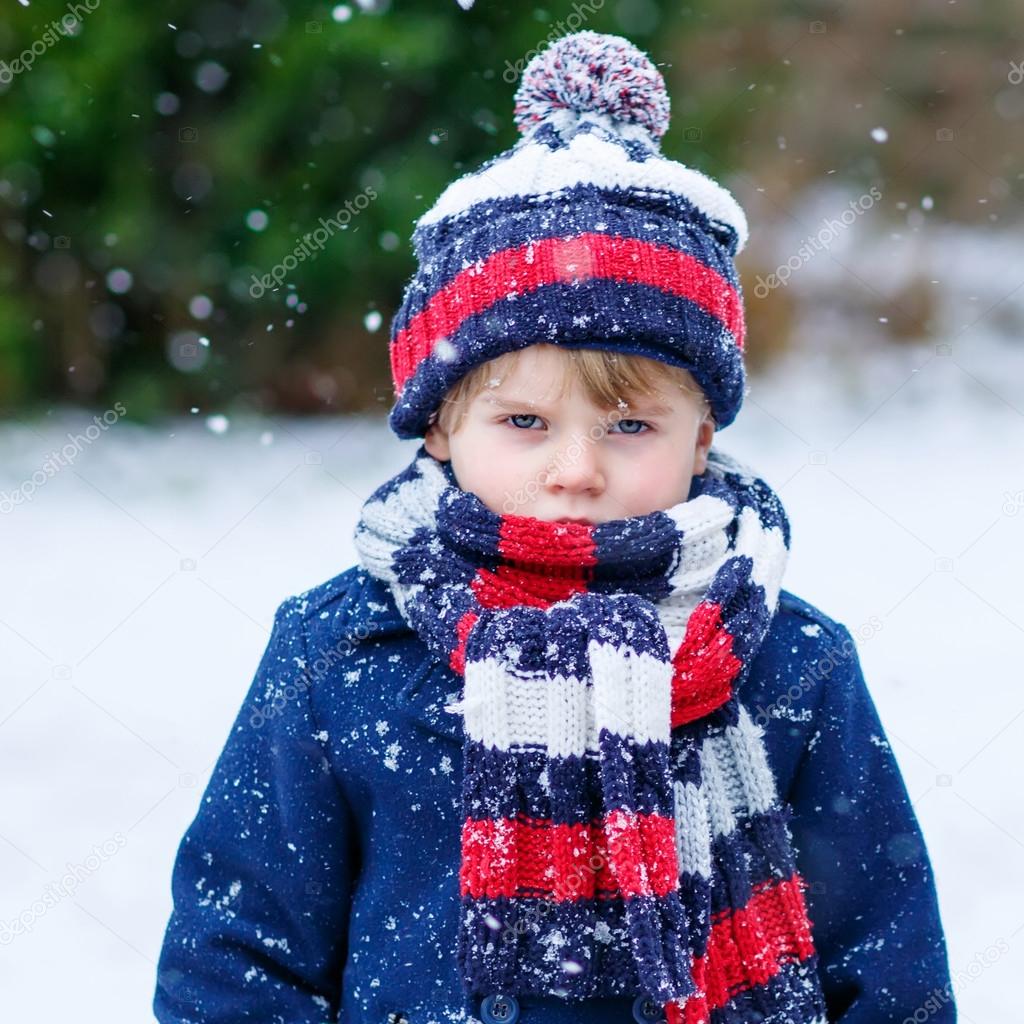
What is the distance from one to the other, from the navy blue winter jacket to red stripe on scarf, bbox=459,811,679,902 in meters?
0.13

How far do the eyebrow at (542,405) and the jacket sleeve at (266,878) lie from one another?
1.26 ft

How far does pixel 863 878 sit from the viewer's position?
4.83ft

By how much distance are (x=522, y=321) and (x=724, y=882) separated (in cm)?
66

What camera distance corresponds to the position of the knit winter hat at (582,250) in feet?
4.62

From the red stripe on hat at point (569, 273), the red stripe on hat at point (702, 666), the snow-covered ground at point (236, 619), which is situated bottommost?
the snow-covered ground at point (236, 619)

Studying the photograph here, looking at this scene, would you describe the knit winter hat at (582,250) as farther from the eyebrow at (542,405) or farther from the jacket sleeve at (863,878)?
the jacket sleeve at (863,878)

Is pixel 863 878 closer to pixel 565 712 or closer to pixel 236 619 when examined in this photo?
pixel 565 712

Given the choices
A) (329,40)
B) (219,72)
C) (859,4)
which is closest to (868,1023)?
(329,40)

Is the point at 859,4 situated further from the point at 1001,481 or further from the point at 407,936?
the point at 407,936

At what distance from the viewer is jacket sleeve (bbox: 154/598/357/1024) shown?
147 centimetres

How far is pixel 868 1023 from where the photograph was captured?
1.46 metres

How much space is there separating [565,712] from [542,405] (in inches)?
13.2

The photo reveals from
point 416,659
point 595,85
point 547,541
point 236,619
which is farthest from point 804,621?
point 236,619

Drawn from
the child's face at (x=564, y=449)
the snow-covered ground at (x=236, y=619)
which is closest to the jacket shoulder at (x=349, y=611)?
the child's face at (x=564, y=449)
